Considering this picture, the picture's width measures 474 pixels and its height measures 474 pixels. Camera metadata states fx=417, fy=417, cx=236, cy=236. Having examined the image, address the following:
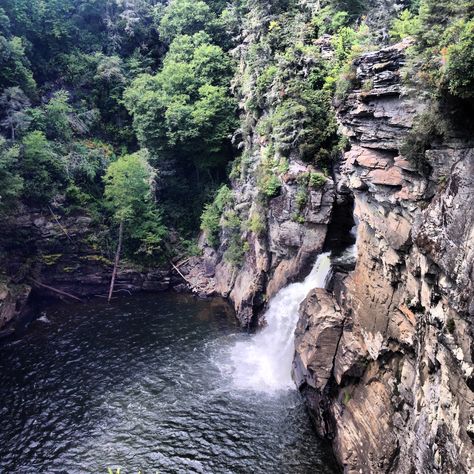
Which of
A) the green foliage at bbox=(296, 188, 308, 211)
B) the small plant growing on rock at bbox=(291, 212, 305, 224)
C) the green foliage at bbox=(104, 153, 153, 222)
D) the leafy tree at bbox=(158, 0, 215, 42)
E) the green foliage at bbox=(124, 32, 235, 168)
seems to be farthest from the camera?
the leafy tree at bbox=(158, 0, 215, 42)

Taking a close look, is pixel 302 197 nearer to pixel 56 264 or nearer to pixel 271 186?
pixel 271 186

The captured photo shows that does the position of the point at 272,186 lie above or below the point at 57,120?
below

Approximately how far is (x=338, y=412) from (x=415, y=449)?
240 inches

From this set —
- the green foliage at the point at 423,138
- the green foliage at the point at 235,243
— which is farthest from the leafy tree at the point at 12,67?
the green foliage at the point at 423,138

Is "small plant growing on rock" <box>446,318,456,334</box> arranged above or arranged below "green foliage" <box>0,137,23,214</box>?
below

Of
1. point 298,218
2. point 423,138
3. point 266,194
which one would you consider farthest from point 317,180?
point 423,138

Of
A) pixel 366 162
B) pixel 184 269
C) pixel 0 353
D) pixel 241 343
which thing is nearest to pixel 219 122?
pixel 184 269

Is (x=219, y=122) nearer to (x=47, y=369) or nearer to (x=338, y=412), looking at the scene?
(x=47, y=369)

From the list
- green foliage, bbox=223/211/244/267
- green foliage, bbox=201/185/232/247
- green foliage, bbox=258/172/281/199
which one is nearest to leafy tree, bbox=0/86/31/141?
green foliage, bbox=201/185/232/247

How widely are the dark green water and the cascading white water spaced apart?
2.77 feet

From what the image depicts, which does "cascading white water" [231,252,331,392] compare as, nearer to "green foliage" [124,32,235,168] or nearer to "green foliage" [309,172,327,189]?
"green foliage" [309,172,327,189]

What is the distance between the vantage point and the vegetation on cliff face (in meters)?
27.0

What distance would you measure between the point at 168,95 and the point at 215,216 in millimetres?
13244

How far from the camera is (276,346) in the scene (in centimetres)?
2775
